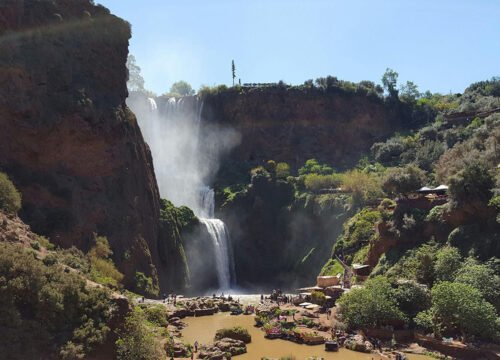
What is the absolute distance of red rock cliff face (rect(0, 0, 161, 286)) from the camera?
37.6 m

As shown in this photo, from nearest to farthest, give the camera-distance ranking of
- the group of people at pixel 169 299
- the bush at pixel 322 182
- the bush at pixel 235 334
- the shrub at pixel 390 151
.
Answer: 1. the bush at pixel 235 334
2. the group of people at pixel 169 299
3. the bush at pixel 322 182
4. the shrub at pixel 390 151

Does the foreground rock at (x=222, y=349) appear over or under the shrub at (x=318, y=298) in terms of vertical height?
under

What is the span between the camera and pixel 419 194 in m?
43.8

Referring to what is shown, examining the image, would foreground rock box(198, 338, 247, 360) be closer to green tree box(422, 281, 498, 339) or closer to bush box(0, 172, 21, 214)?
green tree box(422, 281, 498, 339)

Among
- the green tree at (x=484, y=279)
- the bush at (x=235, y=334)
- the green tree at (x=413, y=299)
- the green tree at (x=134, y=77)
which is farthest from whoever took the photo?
the green tree at (x=134, y=77)

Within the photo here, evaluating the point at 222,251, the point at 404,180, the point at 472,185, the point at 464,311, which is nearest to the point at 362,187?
the point at 404,180

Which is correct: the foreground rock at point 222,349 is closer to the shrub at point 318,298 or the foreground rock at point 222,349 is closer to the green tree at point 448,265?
the shrub at point 318,298

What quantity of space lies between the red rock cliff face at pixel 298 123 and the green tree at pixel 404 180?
33956 mm

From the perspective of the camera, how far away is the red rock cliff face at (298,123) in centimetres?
→ 8000

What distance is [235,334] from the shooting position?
30656 millimetres

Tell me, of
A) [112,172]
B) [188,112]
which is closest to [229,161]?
[188,112]

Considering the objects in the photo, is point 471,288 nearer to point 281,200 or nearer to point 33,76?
point 33,76

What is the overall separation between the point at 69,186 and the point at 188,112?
144 feet

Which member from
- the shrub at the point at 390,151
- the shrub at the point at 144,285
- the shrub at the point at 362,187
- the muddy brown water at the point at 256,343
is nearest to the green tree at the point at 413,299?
the muddy brown water at the point at 256,343
